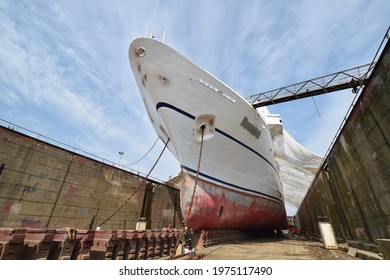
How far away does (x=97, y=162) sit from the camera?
13266mm

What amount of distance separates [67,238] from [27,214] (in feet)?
25.7

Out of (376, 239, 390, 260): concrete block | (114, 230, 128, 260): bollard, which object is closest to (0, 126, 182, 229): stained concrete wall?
(114, 230, 128, 260): bollard

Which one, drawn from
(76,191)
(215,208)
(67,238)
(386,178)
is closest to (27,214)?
(76,191)

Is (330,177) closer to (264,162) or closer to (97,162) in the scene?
(264,162)

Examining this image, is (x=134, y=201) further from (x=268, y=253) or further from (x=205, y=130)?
(x=268, y=253)

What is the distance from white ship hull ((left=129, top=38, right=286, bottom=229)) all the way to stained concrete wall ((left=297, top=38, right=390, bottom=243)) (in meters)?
4.45


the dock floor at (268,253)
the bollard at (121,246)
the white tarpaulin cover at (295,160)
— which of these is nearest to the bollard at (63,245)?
the bollard at (121,246)

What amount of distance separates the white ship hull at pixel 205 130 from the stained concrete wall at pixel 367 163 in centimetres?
445

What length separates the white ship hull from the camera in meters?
8.91

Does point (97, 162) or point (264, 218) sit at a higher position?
point (97, 162)

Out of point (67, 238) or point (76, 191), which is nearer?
point (67, 238)

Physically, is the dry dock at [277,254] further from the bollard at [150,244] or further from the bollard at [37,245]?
the bollard at [37,245]
